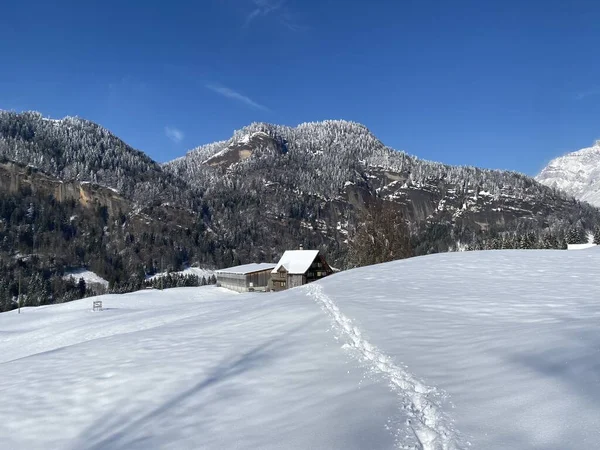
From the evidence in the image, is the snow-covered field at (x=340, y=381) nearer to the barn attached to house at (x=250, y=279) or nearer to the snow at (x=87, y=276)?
the barn attached to house at (x=250, y=279)

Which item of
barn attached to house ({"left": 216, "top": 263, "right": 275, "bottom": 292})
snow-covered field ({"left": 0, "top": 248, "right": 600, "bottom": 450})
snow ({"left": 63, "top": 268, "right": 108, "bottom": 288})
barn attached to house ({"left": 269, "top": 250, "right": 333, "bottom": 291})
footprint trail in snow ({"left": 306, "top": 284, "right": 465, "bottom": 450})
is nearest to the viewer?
footprint trail in snow ({"left": 306, "top": 284, "right": 465, "bottom": 450})

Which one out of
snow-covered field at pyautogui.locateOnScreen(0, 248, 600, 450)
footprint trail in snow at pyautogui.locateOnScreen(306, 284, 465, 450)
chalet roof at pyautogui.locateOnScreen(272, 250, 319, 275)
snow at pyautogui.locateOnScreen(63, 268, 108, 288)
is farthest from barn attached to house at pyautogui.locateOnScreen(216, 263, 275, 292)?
snow at pyautogui.locateOnScreen(63, 268, 108, 288)

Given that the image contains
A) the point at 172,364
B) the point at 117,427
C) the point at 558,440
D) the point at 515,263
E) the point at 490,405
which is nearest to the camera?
the point at 558,440

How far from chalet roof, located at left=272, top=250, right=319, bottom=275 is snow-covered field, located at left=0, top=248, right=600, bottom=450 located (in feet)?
193

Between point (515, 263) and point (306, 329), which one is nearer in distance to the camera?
point (306, 329)

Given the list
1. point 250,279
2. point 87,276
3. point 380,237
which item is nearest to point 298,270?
point 250,279

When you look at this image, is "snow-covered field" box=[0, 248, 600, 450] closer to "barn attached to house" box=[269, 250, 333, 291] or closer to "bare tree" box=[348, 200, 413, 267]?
"bare tree" box=[348, 200, 413, 267]

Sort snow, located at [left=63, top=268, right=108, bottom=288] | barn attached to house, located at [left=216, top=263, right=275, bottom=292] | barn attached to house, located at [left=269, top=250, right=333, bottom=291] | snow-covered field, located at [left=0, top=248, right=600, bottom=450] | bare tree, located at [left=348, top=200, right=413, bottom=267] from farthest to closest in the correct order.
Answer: snow, located at [left=63, top=268, right=108, bottom=288] < barn attached to house, located at [left=216, top=263, right=275, bottom=292] < barn attached to house, located at [left=269, top=250, right=333, bottom=291] < bare tree, located at [left=348, top=200, right=413, bottom=267] < snow-covered field, located at [left=0, top=248, right=600, bottom=450]

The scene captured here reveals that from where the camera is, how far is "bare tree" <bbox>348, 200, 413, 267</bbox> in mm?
45500

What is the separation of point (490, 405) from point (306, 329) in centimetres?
745

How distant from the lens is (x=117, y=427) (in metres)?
7.93

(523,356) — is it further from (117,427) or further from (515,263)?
(515,263)

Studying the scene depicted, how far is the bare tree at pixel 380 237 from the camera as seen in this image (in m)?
45.5

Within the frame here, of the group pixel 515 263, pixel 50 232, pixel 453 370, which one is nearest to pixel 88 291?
pixel 50 232
